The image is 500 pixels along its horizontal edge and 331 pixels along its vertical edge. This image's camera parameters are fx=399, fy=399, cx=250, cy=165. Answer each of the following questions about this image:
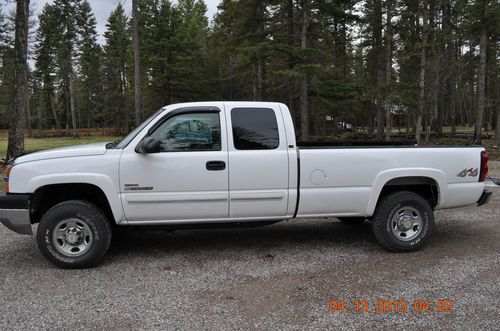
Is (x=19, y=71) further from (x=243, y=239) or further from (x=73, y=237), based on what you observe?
(x=243, y=239)

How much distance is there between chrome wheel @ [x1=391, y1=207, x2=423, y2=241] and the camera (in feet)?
16.9

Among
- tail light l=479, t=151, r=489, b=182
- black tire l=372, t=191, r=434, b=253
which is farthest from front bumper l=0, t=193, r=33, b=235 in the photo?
tail light l=479, t=151, r=489, b=182

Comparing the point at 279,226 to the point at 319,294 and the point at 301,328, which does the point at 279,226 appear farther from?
the point at 301,328

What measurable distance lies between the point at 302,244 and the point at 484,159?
2.65 metres

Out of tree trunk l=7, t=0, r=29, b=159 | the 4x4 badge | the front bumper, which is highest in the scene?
tree trunk l=7, t=0, r=29, b=159

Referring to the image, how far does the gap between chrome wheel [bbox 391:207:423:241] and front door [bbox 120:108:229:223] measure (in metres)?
2.20

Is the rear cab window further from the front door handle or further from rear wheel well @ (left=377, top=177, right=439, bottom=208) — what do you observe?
rear wheel well @ (left=377, top=177, right=439, bottom=208)

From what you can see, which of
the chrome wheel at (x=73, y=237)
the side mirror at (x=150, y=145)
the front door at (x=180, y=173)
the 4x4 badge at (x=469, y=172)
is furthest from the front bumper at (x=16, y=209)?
the 4x4 badge at (x=469, y=172)

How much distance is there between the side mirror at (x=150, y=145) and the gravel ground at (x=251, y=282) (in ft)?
4.50

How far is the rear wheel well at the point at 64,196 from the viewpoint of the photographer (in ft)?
15.2

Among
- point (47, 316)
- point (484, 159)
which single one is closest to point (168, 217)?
point (47, 316)

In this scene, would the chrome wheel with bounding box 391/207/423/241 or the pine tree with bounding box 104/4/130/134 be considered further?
the pine tree with bounding box 104/4/130/134

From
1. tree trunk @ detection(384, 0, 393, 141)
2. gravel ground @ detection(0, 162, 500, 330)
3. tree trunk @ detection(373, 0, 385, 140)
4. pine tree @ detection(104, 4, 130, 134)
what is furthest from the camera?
pine tree @ detection(104, 4, 130, 134)
